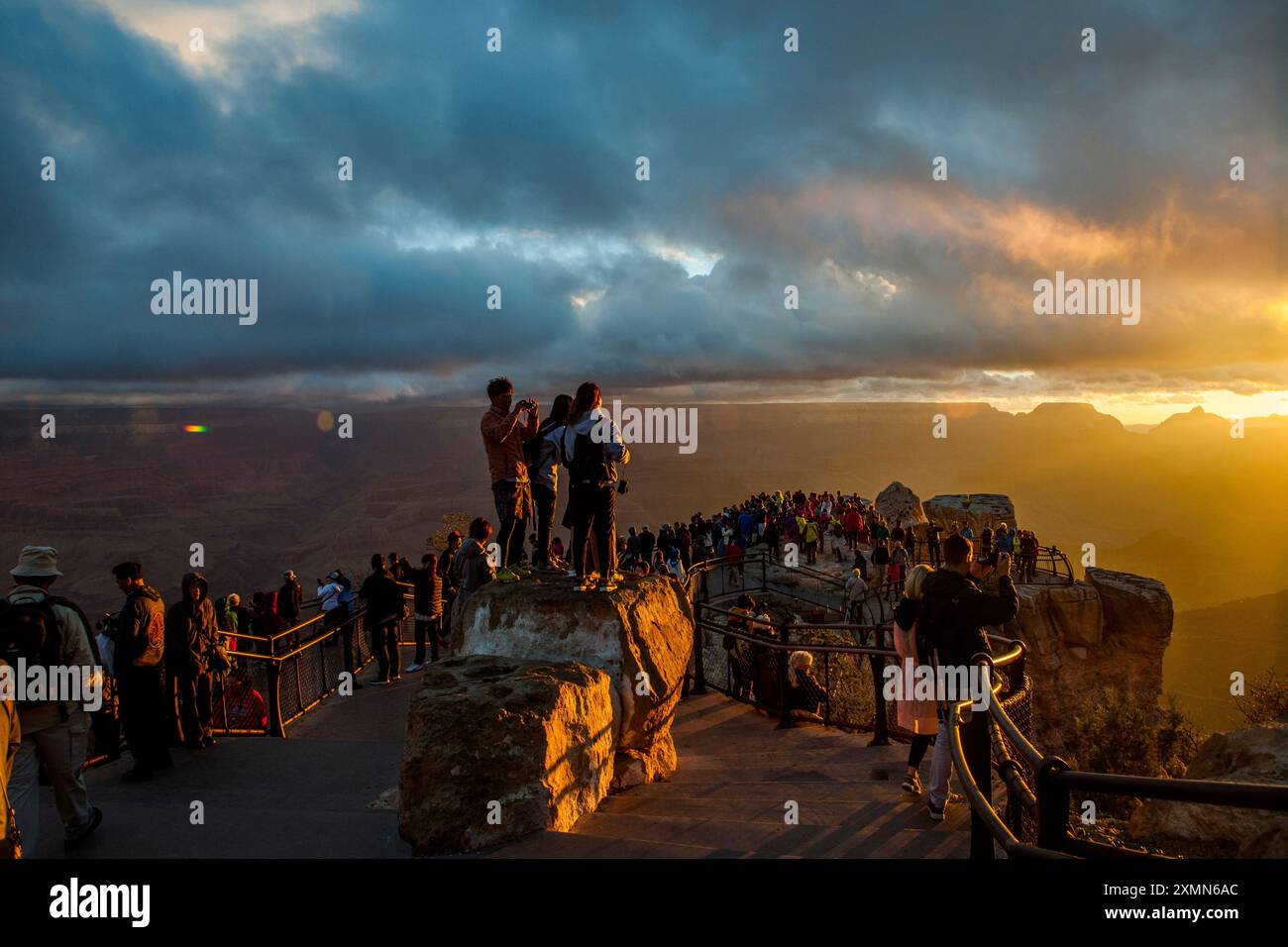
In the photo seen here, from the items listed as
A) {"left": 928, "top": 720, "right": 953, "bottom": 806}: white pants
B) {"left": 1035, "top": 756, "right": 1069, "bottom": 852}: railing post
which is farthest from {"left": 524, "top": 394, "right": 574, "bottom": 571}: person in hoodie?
{"left": 1035, "top": 756, "right": 1069, "bottom": 852}: railing post

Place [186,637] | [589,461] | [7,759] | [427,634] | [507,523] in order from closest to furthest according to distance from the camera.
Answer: [7,759], [589,461], [186,637], [507,523], [427,634]

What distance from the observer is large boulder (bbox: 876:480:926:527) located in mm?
26688

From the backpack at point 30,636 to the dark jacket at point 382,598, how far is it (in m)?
4.81

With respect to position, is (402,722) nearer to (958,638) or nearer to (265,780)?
(265,780)

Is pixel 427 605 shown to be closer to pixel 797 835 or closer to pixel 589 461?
pixel 589 461

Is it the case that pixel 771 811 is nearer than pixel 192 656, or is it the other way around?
pixel 771 811

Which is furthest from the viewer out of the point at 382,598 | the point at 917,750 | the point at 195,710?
the point at 382,598

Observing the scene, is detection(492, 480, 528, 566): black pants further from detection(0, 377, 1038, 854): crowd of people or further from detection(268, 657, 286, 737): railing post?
detection(268, 657, 286, 737): railing post

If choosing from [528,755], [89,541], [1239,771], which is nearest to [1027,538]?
[1239,771]

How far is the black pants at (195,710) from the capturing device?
643cm

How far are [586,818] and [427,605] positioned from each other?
224 inches

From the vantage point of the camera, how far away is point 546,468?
23.7ft

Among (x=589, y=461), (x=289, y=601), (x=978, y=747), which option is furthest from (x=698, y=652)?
(x=289, y=601)
